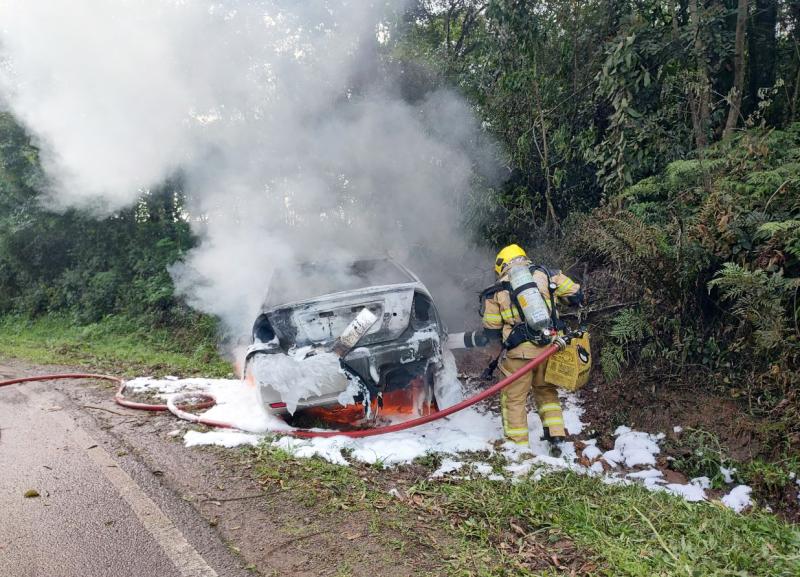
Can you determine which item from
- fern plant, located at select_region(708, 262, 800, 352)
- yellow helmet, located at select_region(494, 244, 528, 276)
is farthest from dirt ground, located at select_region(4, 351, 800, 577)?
yellow helmet, located at select_region(494, 244, 528, 276)

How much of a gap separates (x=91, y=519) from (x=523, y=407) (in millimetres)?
3076

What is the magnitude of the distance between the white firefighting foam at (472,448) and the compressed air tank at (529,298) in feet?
3.27

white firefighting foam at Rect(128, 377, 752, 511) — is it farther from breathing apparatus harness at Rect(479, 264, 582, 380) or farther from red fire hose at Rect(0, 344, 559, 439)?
breathing apparatus harness at Rect(479, 264, 582, 380)

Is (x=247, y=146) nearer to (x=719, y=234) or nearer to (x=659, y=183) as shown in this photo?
(x=659, y=183)

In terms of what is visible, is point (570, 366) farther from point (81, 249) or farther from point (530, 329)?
point (81, 249)

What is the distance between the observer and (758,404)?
411 centimetres

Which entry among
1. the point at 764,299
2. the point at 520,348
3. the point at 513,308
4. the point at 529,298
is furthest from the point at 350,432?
the point at 764,299

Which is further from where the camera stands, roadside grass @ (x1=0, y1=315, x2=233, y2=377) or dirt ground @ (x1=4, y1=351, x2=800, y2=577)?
roadside grass @ (x1=0, y1=315, x2=233, y2=377)

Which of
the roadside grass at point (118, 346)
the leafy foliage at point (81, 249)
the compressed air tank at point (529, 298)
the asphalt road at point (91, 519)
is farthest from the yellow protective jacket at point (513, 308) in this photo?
the leafy foliage at point (81, 249)

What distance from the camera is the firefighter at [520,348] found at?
4.50 metres

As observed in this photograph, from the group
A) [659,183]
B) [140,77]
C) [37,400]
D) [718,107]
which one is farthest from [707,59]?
[37,400]

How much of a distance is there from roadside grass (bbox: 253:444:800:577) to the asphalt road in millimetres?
696

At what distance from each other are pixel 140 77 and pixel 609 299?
275 inches

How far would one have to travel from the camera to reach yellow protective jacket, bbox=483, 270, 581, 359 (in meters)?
4.54
